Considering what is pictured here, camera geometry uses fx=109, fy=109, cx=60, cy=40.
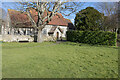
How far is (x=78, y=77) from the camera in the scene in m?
3.94

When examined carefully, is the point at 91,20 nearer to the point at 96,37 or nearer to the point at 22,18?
the point at 96,37

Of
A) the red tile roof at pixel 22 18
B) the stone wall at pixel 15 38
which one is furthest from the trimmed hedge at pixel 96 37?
the stone wall at pixel 15 38

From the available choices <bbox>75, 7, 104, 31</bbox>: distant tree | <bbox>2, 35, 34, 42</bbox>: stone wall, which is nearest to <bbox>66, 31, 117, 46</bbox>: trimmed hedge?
<bbox>75, 7, 104, 31</bbox>: distant tree

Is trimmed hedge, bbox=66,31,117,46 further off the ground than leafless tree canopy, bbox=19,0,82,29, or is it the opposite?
leafless tree canopy, bbox=19,0,82,29

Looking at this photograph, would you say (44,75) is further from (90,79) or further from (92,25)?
(92,25)

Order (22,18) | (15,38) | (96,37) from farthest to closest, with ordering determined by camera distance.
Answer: (22,18) < (15,38) < (96,37)

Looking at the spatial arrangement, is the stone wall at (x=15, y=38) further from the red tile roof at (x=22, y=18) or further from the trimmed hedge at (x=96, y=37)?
the trimmed hedge at (x=96, y=37)

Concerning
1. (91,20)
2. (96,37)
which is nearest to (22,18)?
(91,20)

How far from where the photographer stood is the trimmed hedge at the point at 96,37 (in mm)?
15905

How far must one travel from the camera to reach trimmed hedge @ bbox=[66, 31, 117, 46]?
52.2ft

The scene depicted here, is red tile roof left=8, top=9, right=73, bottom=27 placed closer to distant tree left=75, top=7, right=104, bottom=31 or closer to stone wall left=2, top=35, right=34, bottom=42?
stone wall left=2, top=35, right=34, bottom=42

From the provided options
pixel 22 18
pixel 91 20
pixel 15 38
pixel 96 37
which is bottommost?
pixel 15 38

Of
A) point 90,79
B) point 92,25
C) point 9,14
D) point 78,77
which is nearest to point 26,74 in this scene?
point 78,77

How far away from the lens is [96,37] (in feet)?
56.2
